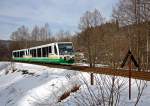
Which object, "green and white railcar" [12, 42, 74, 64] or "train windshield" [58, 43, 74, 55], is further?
"train windshield" [58, 43, 74, 55]

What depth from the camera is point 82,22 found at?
2566 inches

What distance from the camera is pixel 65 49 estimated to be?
31.7 metres

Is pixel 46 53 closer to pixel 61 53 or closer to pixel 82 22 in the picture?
pixel 61 53

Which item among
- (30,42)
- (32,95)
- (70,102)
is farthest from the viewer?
(30,42)

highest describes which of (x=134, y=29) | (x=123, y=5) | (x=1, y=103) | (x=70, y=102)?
(x=123, y=5)

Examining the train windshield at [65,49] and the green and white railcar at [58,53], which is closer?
the green and white railcar at [58,53]

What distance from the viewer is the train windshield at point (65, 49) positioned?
3119 cm

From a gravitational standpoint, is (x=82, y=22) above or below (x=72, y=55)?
above

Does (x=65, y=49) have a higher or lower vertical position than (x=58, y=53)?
higher

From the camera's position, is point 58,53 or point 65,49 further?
point 65,49

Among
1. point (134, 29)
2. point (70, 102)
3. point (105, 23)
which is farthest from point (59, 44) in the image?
point (105, 23)

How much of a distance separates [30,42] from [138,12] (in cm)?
8682

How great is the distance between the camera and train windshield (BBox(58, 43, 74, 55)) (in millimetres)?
31188

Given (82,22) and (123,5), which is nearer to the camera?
(123,5)
